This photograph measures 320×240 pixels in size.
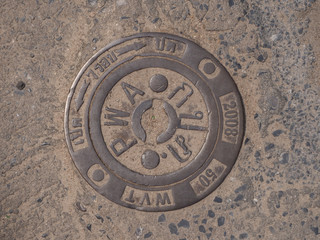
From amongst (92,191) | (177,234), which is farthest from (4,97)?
(177,234)

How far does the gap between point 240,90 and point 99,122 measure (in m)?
0.93

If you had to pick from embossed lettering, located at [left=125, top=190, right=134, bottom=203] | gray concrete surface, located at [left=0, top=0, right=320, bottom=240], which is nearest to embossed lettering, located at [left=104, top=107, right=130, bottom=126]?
gray concrete surface, located at [left=0, top=0, right=320, bottom=240]

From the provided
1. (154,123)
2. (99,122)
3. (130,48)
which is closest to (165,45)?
(130,48)

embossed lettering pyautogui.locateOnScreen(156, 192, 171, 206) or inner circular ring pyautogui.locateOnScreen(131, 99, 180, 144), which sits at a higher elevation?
inner circular ring pyautogui.locateOnScreen(131, 99, 180, 144)

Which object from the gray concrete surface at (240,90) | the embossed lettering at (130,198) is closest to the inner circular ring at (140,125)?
the embossed lettering at (130,198)

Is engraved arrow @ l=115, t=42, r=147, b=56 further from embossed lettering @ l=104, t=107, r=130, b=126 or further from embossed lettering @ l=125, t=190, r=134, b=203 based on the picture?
embossed lettering @ l=125, t=190, r=134, b=203

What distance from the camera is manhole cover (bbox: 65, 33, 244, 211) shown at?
231 cm

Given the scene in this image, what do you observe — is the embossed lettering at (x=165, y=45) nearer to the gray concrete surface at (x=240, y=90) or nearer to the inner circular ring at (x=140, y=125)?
the gray concrete surface at (x=240, y=90)

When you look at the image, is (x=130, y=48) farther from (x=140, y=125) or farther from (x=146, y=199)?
(x=146, y=199)

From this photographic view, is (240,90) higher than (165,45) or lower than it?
lower

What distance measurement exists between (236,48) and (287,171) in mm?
866

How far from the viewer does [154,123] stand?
2.33 meters

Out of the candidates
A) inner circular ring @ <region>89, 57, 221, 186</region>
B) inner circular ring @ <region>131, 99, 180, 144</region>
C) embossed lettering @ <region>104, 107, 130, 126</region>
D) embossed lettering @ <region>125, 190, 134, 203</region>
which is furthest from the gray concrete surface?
inner circular ring @ <region>131, 99, 180, 144</region>

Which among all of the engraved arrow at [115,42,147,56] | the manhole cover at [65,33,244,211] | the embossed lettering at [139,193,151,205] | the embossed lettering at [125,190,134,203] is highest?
the engraved arrow at [115,42,147,56]
